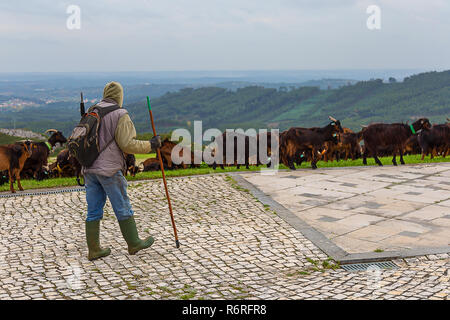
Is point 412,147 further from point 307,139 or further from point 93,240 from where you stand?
point 93,240

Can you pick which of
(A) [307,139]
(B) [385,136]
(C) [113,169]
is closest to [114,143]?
(C) [113,169]

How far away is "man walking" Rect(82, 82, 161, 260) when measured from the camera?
21.2 feet

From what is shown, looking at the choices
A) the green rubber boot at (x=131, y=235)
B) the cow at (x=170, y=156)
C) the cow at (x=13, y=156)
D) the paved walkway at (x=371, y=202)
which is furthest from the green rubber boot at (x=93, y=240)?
the cow at (x=170, y=156)

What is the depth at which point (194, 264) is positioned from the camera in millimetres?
6582

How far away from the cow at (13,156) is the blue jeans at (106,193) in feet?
18.6

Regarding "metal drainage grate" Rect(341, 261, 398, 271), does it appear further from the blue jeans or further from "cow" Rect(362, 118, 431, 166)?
"cow" Rect(362, 118, 431, 166)

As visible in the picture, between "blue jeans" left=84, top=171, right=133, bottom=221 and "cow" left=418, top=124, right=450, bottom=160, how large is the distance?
1200 centimetres

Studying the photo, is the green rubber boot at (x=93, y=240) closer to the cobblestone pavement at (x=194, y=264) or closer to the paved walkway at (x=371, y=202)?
the cobblestone pavement at (x=194, y=264)

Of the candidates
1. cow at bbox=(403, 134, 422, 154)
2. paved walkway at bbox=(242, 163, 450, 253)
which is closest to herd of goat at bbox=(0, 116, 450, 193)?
paved walkway at bbox=(242, 163, 450, 253)

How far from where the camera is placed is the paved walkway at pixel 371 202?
24.8 feet

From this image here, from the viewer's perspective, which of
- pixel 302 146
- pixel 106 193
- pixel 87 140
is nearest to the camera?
pixel 87 140

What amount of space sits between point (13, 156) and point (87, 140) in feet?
20.0

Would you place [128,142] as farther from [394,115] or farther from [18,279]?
[394,115]
